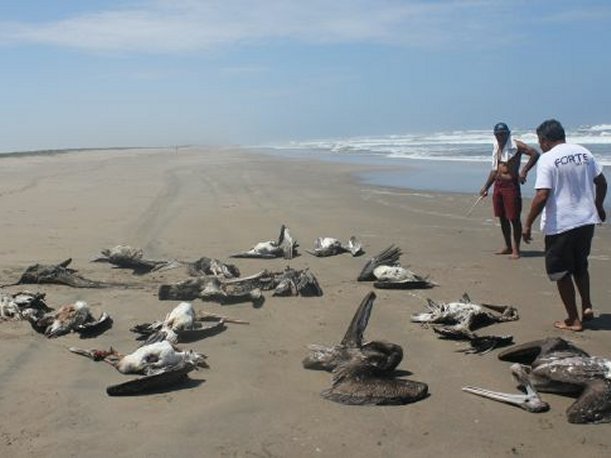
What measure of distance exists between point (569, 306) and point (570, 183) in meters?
1.16

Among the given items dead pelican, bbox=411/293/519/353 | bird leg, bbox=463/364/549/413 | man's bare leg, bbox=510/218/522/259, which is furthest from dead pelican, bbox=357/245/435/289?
bird leg, bbox=463/364/549/413

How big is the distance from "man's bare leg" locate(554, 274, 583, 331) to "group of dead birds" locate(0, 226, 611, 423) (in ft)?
1.55

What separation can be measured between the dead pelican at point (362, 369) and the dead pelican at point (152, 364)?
0.93 meters

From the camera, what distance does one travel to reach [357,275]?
8.55 meters

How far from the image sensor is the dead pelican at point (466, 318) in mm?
5609

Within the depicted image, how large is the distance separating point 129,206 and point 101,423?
1209 cm

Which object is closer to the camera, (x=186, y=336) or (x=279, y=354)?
(x=279, y=354)

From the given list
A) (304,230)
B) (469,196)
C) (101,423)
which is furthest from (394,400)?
(469,196)

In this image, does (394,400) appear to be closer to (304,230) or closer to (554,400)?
(554,400)

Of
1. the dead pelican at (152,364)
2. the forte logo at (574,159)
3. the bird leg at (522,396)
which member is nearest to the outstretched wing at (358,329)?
the bird leg at (522,396)

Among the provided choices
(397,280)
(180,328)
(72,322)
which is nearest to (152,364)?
(180,328)

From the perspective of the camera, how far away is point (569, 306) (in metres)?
6.21

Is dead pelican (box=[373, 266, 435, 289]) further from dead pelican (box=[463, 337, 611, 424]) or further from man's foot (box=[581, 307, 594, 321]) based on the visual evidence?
dead pelican (box=[463, 337, 611, 424])

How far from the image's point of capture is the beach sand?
3.96 m
